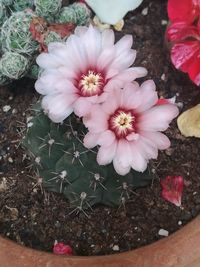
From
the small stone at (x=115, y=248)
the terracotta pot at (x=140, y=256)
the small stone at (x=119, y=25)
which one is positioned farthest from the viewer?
the small stone at (x=119, y=25)

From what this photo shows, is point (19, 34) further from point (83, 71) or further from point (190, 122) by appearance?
point (190, 122)

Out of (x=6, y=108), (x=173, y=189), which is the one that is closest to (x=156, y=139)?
(x=173, y=189)

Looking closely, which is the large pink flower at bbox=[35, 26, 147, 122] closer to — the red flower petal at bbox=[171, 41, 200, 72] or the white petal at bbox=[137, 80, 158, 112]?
the white petal at bbox=[137, 80, 158, 112]

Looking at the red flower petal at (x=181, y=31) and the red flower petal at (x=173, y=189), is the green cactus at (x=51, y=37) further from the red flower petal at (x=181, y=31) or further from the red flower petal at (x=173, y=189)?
the red flower petal at (x=173, y=189)

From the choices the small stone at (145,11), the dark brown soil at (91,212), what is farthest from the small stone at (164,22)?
the dark brown soil at (91,212)

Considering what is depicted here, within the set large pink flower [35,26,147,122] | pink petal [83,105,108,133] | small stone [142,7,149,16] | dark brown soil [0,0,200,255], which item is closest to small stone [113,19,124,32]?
small stone [142,7,149,16]

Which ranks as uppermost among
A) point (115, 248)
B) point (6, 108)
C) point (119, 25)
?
point (119, 25)

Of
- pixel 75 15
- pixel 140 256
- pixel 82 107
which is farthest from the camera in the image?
pixel 75 15
